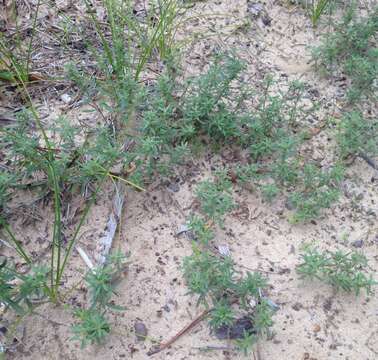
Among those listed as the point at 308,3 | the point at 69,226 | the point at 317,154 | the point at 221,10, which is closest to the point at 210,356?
the point at 69,226

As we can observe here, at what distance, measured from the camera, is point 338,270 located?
2695 millimetres

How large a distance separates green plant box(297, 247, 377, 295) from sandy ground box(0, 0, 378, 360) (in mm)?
67

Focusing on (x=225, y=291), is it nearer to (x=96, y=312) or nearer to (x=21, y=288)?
(x=96, y=312)

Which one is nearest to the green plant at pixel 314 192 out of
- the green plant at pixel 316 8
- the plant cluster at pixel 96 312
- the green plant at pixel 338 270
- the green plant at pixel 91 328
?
the green plant at pixel 338 270

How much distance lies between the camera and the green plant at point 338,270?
8.39 feet

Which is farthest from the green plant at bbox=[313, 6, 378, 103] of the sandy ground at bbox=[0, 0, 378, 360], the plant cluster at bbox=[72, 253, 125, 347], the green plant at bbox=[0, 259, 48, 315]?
the green plant at bbox=[0, 259, 48, 315]

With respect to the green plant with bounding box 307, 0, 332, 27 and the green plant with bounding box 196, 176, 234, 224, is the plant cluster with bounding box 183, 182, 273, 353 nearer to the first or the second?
the green plant with bounding box 196, 176, 234, 224

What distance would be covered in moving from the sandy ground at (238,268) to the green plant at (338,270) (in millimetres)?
67

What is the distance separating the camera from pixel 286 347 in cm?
245

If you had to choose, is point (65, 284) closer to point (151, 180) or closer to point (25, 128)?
point (151, 180)

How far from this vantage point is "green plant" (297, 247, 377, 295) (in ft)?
8.39

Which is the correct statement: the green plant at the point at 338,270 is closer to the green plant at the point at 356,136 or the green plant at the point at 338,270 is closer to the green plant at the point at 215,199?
the green plant at the point at 215,199

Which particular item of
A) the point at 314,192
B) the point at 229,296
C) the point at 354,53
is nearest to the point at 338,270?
the point at 314,192

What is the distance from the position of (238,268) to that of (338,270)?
21.2 inches
